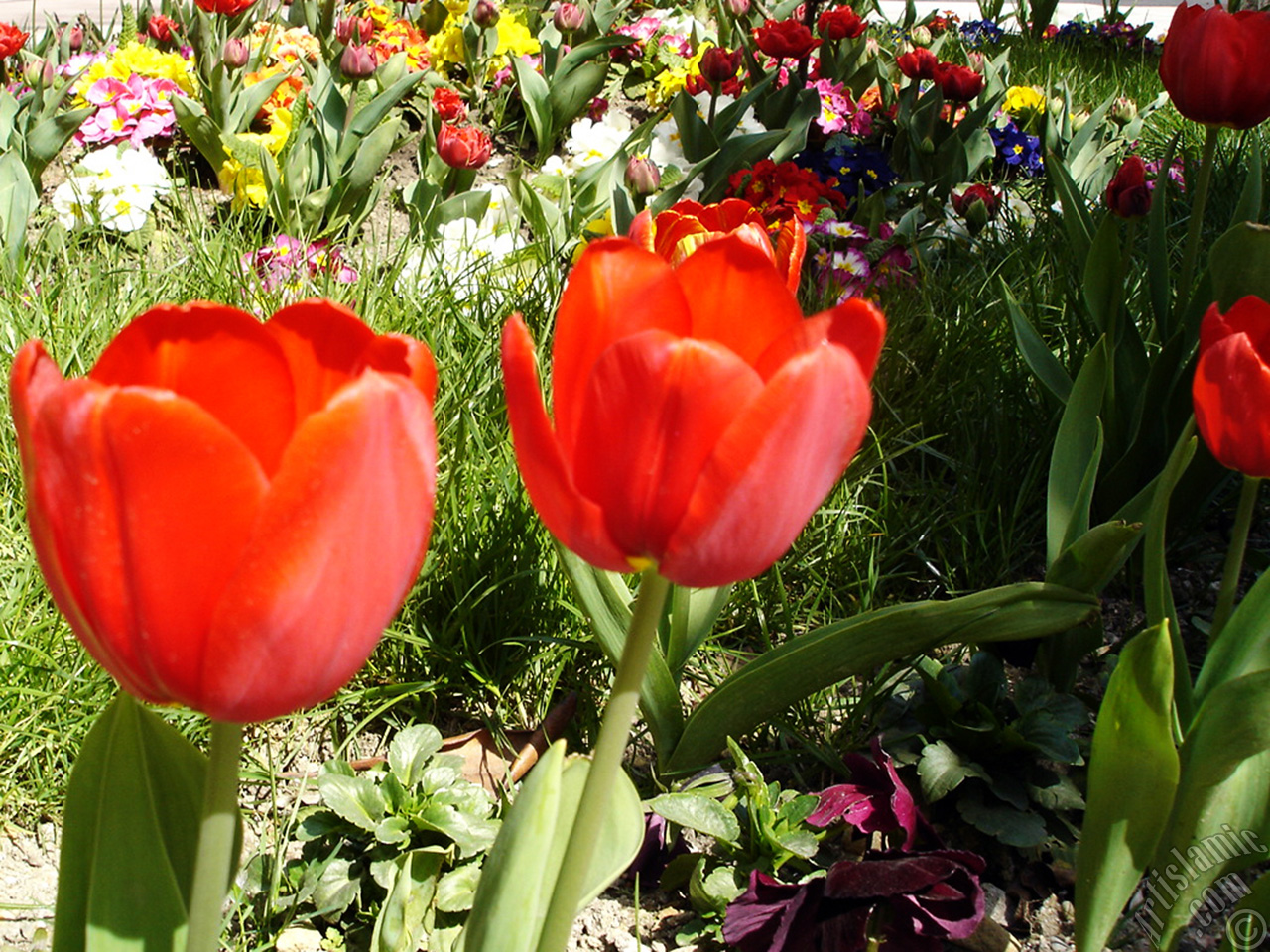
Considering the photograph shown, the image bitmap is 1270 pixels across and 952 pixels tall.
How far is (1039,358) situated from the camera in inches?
66.3

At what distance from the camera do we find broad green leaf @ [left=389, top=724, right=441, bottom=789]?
1.21 m

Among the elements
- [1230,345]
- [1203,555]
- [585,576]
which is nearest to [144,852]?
[585,576]

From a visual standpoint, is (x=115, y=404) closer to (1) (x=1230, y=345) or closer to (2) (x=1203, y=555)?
(1) (x=1230, y=345)

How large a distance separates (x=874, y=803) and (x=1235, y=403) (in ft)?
1.79

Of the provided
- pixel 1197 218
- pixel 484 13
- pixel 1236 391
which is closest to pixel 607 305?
pixel 1236 391

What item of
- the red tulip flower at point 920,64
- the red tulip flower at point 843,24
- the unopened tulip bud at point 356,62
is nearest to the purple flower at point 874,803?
the unopened tulip bud at point 356,62

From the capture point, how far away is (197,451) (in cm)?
40

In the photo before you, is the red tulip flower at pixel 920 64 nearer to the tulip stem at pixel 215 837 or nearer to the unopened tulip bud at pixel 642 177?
the unopened tulip bud at pixel 642 177

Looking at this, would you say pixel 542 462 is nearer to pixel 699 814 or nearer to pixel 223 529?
pixel 223 529

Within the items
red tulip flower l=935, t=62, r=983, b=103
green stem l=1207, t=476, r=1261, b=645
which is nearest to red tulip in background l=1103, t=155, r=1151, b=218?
green stem l=1207, t=476, r=1261, b=645

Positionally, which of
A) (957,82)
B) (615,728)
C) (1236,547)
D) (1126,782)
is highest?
(615,728)

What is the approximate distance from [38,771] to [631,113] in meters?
2.93

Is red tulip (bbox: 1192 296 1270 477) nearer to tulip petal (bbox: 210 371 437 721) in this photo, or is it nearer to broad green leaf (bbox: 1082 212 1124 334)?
broad green leaf (bbox: 1082 212 1124 334)

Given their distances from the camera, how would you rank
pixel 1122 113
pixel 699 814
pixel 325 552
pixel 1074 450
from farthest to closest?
1. pixel 1122 113
2. pixel 1074 450
3. pixel 699 814
4. pixel 325 552
